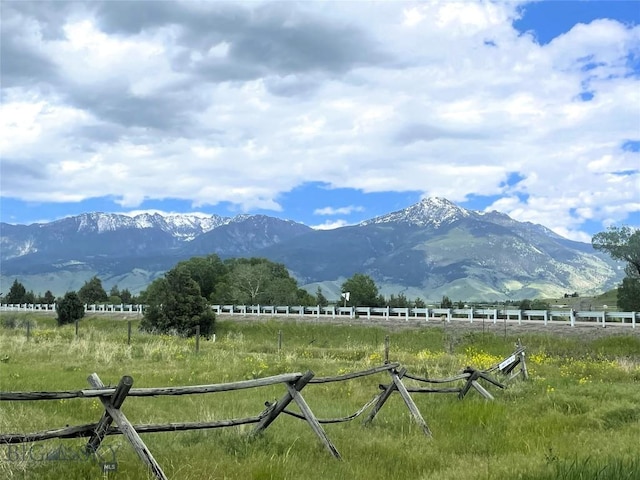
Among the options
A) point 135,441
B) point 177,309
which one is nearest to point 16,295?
point 177,309

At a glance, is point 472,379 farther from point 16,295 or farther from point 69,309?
point 16,295

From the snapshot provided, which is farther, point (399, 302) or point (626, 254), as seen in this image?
point (399, 302)

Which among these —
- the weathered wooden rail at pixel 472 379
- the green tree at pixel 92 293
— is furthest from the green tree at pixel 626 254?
the green tree at pixel 92 293

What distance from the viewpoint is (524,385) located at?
17.3m

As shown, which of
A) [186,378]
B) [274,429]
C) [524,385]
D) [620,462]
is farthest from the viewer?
[186,378]

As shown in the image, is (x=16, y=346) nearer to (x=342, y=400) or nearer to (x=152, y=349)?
(x=152, y=349)

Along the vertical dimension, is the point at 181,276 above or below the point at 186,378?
above

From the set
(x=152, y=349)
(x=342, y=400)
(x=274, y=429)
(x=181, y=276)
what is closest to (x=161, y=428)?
(x=274, y=429)

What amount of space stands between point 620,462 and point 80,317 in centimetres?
7975

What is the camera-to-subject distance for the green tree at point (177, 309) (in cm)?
Result: 5669

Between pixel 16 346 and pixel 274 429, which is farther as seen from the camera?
pixel 16 346

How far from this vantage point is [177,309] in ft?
187

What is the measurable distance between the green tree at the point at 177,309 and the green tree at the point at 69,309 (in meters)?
22.2

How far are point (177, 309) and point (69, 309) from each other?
90.5 feet
